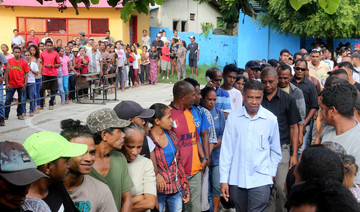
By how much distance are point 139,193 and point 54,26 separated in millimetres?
22535

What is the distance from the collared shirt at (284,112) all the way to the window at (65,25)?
20.1 metres

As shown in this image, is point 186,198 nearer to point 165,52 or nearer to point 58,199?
point 58,199

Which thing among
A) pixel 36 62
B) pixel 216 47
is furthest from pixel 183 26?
pixel 36 62

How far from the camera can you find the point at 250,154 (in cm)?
488

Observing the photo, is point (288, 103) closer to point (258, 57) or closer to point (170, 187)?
point (170, 187)

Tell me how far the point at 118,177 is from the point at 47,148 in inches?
38.1

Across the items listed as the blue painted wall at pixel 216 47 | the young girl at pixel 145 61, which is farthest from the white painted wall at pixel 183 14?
the young girl at pixel 145 61

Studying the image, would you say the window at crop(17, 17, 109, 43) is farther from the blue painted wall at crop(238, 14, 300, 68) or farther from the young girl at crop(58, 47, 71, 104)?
the young girl at crop(58, 47, 71, 104)

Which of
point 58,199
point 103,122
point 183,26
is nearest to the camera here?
point 58,199

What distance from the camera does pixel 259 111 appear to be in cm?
499

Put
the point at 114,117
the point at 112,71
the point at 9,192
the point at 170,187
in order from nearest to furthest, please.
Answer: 1. the point at 9,192
2. the point at 114,117
3. the point at 170,187
4. the point at 112,71

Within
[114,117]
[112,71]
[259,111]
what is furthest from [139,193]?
[112,71]

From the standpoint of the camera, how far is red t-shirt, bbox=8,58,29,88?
11.6 meters

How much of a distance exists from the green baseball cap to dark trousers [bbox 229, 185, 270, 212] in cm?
244
